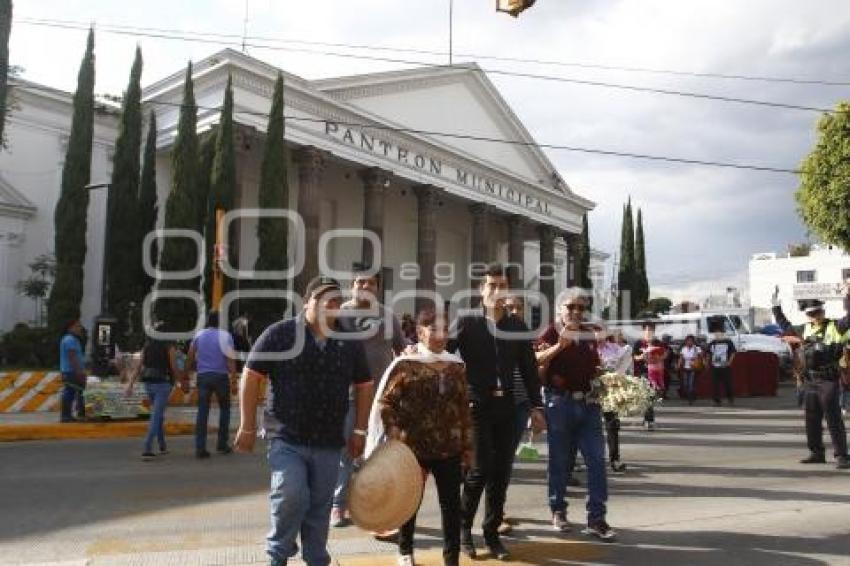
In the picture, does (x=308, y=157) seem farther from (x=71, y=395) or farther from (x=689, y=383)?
(x=71, y=395)

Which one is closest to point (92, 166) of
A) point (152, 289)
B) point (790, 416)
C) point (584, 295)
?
point (152, 289)

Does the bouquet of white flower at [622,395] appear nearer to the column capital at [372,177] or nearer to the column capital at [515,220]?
the column capital at [372,177]

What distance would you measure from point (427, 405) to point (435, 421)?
11 centimetres

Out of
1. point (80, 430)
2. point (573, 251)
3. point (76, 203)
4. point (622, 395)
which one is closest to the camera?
point (622, 395)

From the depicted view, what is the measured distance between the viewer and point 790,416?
1639 cm

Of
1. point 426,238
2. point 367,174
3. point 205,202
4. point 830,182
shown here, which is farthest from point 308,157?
point 830,182

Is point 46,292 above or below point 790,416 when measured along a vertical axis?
above

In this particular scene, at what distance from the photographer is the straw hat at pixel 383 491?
4.54 m

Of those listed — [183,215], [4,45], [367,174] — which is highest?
[367,174]

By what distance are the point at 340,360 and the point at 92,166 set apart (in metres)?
26.3

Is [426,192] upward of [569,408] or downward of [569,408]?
upward

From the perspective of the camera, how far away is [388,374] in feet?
17.1

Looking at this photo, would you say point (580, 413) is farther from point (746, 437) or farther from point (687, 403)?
point (687, 403)

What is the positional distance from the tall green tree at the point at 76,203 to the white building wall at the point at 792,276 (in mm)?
56556
